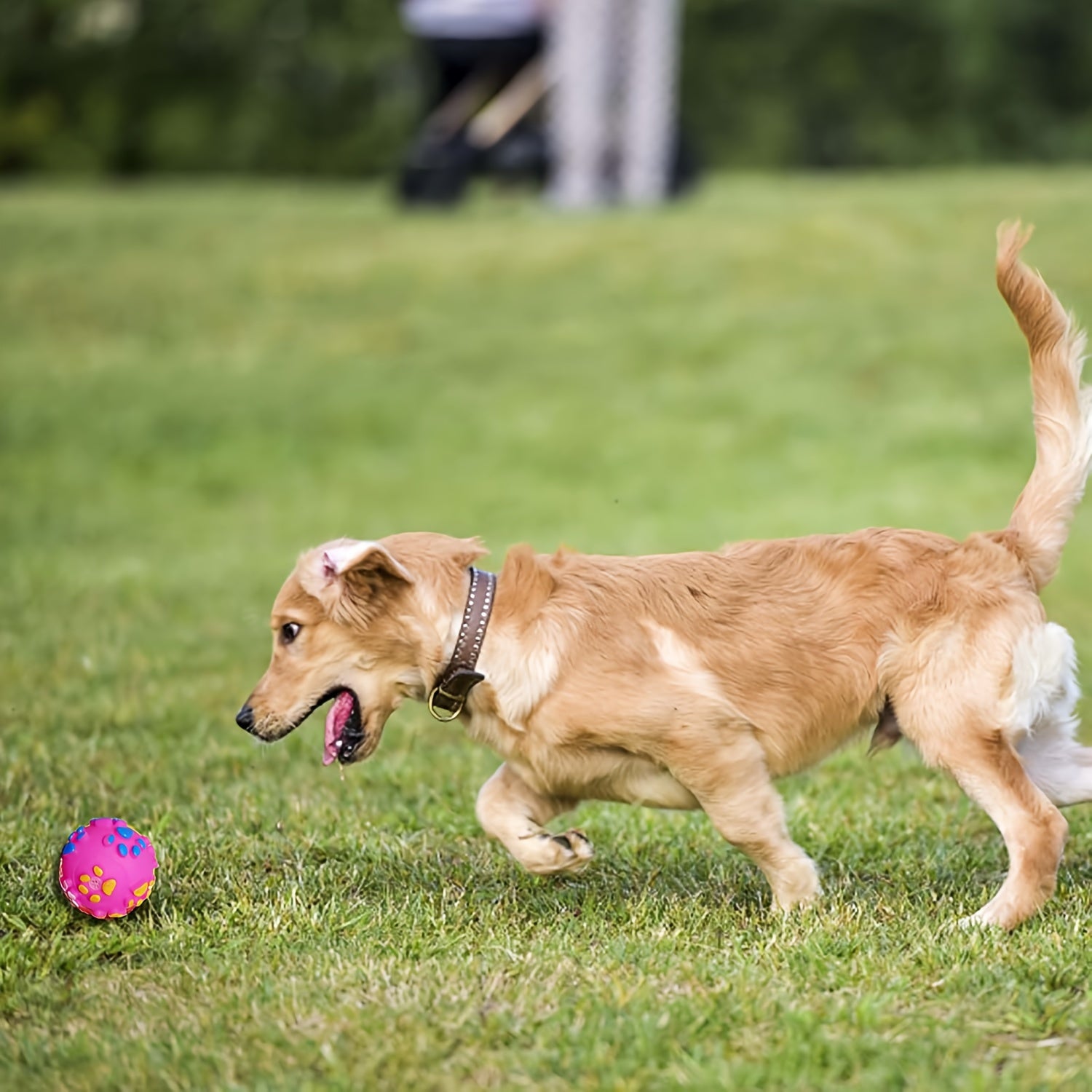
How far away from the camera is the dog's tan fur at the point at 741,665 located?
4684 mm

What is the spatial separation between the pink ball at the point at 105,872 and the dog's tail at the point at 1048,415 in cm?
287

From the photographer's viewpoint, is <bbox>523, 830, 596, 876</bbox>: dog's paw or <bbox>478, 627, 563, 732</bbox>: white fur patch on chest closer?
<bbox>478, 627, 563, 732</bbox>: white fur patch on chest

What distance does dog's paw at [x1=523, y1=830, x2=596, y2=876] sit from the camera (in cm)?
487

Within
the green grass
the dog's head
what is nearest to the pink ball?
the green grass

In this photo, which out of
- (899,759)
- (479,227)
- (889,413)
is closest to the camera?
(899,759)

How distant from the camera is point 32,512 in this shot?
14398mm

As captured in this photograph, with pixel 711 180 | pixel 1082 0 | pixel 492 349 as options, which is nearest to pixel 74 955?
pixel 492 349

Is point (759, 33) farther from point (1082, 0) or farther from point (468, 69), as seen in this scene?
point (468, 69)

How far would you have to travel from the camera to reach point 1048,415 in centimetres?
507

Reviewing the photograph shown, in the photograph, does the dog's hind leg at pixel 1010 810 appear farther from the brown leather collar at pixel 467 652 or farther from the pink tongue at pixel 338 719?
the pink tongue at pixel 338 719

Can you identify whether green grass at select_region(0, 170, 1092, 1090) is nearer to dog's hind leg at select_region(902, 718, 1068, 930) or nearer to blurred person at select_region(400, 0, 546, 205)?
dog's hind leg at select_region(902, 718, 1068, 930)

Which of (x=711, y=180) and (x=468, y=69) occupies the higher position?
(x=468, y=69)

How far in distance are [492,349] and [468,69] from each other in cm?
747

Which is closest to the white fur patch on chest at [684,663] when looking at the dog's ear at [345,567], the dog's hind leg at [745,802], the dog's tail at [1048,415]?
the dog's hind leg at [745,802]
